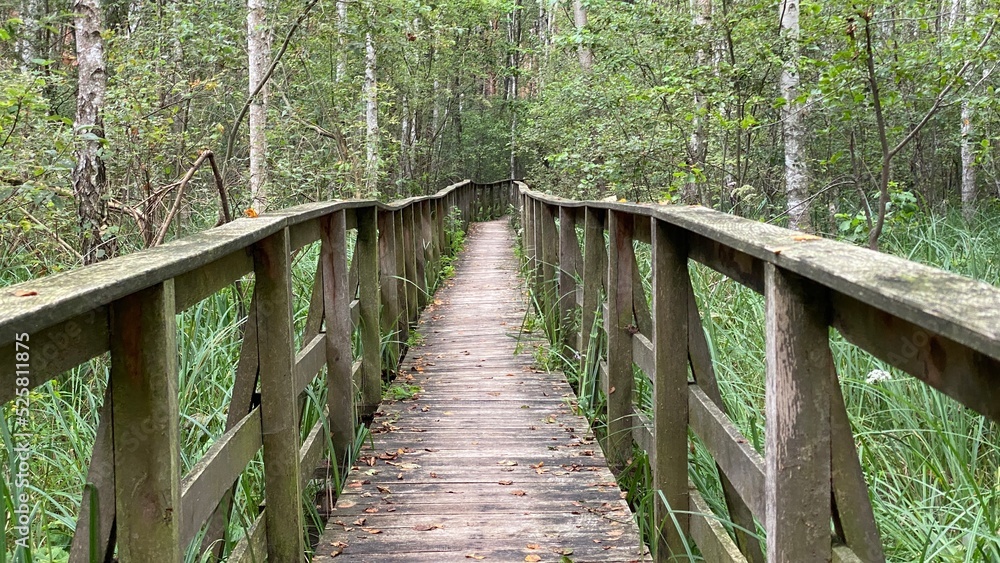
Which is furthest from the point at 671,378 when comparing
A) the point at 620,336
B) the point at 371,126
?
the point at 371,126

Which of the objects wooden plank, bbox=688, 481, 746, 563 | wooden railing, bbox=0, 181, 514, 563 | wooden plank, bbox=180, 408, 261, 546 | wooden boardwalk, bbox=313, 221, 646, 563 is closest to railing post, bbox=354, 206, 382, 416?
wooden boardwalk, bbox=313, 221, 646, 563

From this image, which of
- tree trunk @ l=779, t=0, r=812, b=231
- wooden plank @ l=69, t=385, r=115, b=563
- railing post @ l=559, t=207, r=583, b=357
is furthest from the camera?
tree trunk @ l=779, t=0, r=812, b=231

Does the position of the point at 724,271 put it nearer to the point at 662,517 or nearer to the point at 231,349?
the point at 662,517

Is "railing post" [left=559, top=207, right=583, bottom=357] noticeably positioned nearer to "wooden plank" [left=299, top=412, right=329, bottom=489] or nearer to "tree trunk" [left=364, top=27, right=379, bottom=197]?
A: "wooden plank" [left=299, top=412, right=329, bottom=489]

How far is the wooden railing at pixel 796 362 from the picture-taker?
108 centimetres

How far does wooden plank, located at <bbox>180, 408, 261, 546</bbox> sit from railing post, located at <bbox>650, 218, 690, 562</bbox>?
139 cm

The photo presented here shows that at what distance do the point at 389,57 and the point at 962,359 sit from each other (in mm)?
16606

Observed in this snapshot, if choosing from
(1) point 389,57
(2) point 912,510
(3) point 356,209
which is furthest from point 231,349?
(1) point 389,57

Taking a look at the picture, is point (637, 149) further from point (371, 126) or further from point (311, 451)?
point (311, 451)

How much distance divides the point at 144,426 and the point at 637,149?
26.6ft

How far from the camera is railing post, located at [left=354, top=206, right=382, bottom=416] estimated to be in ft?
15.9

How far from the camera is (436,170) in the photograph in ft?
82.4

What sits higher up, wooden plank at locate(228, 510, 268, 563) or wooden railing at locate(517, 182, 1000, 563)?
wooden railing at locate(517, 182, 1000, 563)

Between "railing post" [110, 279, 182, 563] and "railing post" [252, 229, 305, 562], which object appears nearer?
"railing post" [110, 279, 182, 563]
